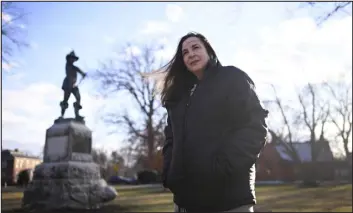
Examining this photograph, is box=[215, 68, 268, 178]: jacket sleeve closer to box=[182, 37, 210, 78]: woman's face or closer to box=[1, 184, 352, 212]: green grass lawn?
box=[182, 37, 210, 78]: woman's face

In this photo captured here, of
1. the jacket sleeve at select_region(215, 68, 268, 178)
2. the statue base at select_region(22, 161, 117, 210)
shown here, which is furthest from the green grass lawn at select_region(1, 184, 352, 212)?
the jacket sleeve at select_region(215, 68, 268, 178)

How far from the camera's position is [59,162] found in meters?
11.7

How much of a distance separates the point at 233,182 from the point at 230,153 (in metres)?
0.15

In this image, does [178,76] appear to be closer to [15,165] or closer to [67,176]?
[67,176]

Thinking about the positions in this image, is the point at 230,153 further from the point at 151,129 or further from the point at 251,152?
the point at 151,129

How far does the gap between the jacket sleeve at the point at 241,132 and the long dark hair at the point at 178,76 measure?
355 mm

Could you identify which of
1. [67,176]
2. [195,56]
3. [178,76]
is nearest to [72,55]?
[67,176]

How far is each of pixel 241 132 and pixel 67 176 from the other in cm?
1044

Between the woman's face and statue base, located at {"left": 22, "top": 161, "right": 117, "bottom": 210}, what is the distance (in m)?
9.91

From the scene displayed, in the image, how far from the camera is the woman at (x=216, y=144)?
169cm

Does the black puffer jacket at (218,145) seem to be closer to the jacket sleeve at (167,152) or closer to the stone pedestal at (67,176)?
the jacket sleeve at (167,152)

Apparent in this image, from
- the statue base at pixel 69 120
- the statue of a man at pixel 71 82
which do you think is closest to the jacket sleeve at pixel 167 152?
the statue base at pixel 69 120

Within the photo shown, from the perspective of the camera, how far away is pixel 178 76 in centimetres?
230

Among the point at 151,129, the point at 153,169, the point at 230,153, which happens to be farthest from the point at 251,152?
the point at 153,169
